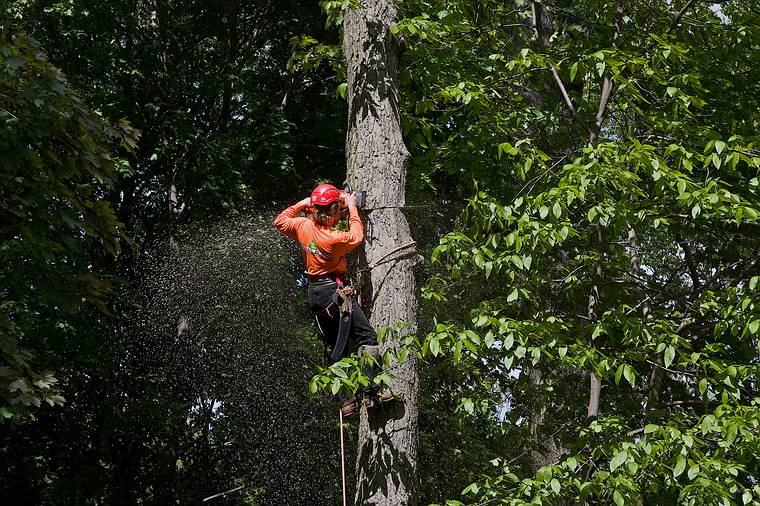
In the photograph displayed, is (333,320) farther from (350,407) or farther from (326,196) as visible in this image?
(326,196)

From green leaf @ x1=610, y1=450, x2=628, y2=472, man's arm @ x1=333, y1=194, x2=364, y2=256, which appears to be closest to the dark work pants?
man's arm @ x1=333, y1=194, x2=364, y2=256

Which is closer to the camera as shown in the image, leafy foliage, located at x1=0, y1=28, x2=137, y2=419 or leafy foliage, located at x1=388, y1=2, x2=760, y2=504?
leafy foliage, located at x1=388, y1=2, x2=760, y2=504

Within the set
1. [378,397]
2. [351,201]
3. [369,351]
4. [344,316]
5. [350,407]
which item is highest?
[351,201]

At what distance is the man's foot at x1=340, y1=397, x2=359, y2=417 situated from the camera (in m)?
5.40

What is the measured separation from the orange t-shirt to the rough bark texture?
0.41ft

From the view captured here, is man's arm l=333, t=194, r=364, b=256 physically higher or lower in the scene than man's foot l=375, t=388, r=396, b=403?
higher

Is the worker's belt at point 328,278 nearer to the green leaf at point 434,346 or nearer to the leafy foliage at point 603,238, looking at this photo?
the leafy foliage at point 603,238

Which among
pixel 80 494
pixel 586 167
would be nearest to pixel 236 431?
pixel 80 494

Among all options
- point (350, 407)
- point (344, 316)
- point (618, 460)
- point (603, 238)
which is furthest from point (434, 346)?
point (603, 238)

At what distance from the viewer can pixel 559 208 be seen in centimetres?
505

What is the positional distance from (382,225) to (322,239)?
483 mm

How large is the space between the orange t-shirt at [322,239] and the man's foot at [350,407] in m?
0.85

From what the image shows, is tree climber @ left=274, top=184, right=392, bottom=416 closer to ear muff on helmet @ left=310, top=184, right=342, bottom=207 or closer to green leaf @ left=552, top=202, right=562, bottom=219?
ear muff on helmet @ left=310, top=184, right=342, bottom=207

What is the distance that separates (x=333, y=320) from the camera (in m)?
5.73
